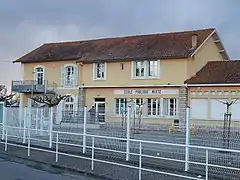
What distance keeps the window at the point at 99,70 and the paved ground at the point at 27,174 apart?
2850 centimetres

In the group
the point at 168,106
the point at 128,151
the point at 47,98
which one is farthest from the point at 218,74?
the point at 128,151

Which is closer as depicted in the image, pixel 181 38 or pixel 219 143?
pixel 219 143

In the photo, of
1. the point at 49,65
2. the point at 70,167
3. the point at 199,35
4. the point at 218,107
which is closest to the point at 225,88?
the point at 218,107

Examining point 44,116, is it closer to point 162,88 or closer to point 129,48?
point 162,88

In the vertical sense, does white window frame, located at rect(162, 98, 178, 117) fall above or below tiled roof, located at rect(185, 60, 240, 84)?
below

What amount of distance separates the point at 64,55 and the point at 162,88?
11774mm

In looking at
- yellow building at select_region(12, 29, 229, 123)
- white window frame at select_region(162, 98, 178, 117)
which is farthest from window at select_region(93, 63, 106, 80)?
white window frame at select_region(162, 98, 178, 117)

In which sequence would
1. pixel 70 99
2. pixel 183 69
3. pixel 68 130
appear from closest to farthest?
1. pixel 68 130
2. pixel 183 69
3. pixel 70 99

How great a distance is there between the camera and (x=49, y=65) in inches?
1807

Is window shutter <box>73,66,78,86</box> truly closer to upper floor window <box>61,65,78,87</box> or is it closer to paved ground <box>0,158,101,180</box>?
upper floor window <box>61,65,78,87</box>

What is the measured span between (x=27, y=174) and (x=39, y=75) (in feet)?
118

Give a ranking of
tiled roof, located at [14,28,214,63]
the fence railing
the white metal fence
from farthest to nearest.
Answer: tiled roof, located at [14,28,214,63] < the white metal fence < the fence railing

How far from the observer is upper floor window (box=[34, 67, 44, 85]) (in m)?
46.6

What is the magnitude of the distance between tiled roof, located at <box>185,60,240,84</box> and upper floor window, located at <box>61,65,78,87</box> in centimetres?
1181
